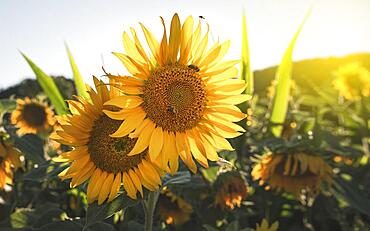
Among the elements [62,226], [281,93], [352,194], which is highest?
[62,226]

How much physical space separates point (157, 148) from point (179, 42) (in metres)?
0.25

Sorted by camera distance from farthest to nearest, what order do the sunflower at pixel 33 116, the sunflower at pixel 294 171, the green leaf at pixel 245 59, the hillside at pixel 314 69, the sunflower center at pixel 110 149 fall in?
1. the hillside at pixel 314 69
2. the sunflower at pixel 33 116
3. the green leaf at pixel 245 59
4. the sunflower at pixel 294 171
5. the sunflower center at pixel 110 149

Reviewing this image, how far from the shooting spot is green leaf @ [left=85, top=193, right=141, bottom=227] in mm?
1061

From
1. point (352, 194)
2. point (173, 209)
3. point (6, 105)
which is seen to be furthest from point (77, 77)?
point (352, 194)

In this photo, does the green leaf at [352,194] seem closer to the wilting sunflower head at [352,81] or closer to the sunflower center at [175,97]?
the sunflower center at [175,97]

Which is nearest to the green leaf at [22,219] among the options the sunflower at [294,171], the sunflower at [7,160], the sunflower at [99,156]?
the sunflower at [7,160]

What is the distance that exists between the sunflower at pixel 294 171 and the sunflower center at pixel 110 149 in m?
0.99

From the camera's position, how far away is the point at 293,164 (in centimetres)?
207

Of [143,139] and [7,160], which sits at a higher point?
[143,139]

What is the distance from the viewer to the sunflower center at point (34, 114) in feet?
9.36

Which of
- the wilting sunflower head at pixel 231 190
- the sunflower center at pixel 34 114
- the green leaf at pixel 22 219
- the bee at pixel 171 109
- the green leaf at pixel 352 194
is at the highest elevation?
the bee at pixel 171 109

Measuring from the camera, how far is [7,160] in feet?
5.48

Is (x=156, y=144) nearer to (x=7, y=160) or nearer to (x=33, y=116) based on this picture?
(x=7, y=160)

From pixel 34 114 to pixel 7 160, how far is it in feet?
4.21
